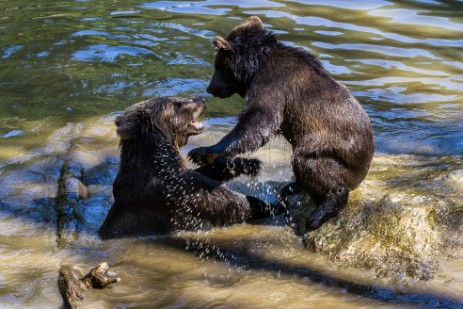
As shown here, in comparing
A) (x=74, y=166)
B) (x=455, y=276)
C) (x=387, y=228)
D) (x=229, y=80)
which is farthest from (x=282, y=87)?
(x=74, y=166)

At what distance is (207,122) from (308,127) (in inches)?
133

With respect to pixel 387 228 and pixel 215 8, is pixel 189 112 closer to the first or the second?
pixel 387 228

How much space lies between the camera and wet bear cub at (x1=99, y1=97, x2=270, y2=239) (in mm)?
7047

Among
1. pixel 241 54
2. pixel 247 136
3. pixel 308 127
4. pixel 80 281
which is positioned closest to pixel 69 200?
pixel 80 281

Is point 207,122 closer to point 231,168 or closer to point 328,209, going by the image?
point 231,168

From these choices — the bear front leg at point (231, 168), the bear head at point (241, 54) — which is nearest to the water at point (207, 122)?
the bear front leg at point (231, 168)

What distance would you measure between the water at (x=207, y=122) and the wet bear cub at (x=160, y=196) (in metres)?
0.18

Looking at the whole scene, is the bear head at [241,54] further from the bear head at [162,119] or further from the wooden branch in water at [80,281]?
the wooden branch in water at [80,281]

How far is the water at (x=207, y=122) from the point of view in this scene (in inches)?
226

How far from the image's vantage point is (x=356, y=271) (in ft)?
19.3

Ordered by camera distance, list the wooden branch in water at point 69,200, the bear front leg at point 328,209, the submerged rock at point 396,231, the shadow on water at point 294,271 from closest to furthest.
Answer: the shadow on water at point 294,271 → the submerged rock at point 396,231 → the bear front leg at point 328,209 → the wooden branch in water at point 69,200

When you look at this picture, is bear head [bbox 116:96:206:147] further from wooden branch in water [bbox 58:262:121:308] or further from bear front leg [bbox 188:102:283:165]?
wooden branch in water [bbox 58:262:121:308]

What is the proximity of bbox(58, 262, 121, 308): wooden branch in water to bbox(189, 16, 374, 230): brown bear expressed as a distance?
1427 mm

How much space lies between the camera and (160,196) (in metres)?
7.08
